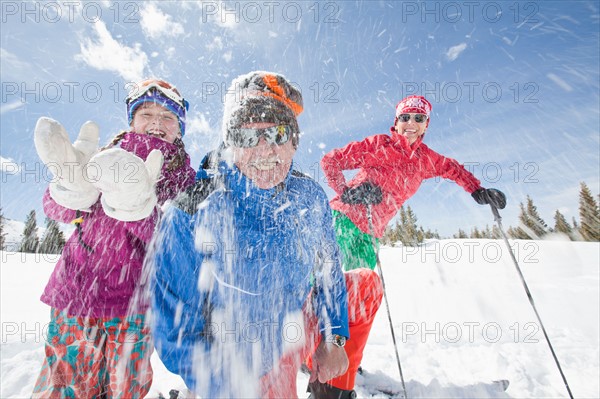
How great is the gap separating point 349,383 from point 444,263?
33.9 feet

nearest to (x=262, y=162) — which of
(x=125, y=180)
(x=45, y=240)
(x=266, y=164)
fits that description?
(x=266, y=164)

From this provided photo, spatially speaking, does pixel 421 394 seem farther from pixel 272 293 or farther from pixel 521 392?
pixel 272 293

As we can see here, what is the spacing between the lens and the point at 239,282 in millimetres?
1684

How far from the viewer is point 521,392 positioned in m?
3.02

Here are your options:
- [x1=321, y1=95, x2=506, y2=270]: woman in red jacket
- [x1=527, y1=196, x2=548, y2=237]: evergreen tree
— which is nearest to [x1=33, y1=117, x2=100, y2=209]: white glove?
[x1=321, y1=95, x2=506, y2=270]: woman in red jacket

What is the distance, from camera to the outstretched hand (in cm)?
182

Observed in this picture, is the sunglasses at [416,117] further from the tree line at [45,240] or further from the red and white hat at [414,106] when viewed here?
the tree line at [45,240]

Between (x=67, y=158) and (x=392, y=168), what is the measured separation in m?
4.05

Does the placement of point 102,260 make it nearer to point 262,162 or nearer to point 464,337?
point 262,162

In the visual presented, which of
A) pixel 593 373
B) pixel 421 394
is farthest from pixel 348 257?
pixel 593 373

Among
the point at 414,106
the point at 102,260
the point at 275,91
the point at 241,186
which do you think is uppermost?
the point at 414,106

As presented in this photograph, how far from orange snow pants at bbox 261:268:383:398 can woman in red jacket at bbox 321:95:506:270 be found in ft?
6.76

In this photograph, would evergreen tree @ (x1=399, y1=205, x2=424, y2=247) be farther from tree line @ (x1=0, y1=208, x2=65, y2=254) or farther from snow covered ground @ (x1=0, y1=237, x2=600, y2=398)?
tree line @ (x1=0, y1=208, x2=65, y2=254)
